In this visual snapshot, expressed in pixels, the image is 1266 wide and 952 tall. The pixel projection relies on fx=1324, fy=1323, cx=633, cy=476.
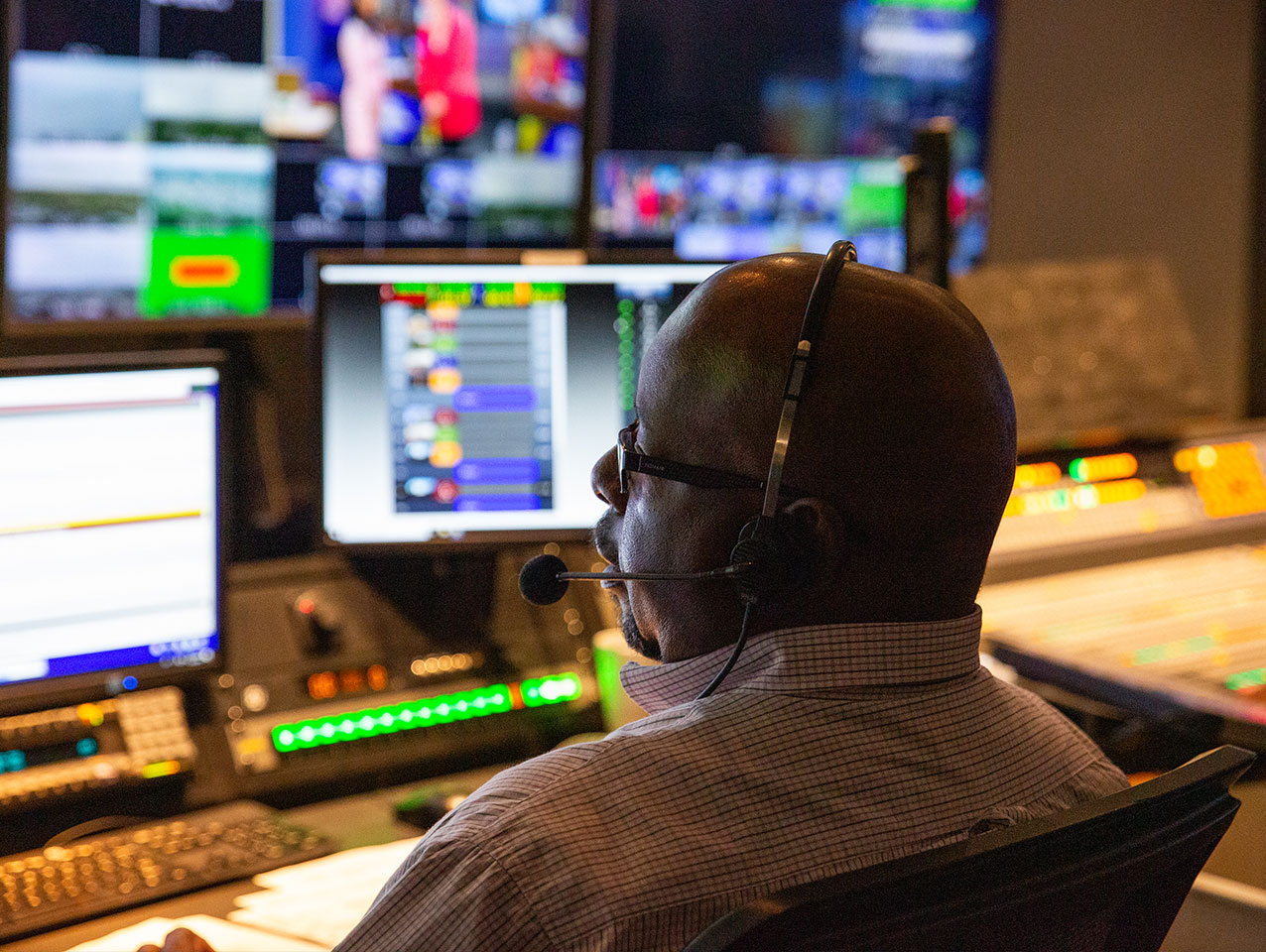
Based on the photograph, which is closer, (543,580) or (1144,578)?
(543,580)

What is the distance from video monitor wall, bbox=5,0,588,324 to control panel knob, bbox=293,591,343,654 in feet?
1.95

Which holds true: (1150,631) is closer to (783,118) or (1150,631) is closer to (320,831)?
(320,831)

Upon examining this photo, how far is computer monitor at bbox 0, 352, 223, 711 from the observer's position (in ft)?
4.33

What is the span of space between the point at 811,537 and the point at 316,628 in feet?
3.12

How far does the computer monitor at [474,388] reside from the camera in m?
1.63

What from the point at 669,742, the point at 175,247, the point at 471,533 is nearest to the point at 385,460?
the point at 471,533

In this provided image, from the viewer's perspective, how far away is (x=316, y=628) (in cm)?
158

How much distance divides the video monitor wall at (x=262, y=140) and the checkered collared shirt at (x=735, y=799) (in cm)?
138

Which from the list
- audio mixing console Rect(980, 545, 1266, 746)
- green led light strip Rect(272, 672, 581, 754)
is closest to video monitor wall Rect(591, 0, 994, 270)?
audio mixing console Rect(980, 545, 1266, 746)

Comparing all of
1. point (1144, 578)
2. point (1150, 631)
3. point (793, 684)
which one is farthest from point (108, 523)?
point (1144, 578)

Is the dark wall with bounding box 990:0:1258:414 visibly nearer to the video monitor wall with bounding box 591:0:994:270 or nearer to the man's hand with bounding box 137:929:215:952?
the video monitor wall with bounding box 591:0:994:270

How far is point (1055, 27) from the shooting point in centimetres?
359

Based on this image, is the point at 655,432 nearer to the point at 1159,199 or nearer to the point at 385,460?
the point at 385,460

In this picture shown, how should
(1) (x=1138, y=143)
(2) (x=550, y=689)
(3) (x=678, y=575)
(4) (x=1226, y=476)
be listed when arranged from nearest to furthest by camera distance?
1. (3) (x=678, y=575)
2. (2) (x=550, y=689)
3. (4) (x=1226, y=476)
4. (1) (x=1138, y=143)
